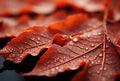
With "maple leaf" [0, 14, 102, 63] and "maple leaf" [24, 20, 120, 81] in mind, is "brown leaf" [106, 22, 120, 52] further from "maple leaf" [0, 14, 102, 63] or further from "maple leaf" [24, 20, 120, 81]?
"maple leaf" [0, 14, 102, 63]

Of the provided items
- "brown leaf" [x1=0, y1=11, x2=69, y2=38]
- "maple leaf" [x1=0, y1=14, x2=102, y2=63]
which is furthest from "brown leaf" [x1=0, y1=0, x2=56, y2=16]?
"maple leaf" [x1=0, y1=14, x2=102, y2=63]

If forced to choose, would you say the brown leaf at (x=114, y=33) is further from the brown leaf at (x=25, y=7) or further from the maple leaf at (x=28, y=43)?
the brown leaf at (x=25, y=7)

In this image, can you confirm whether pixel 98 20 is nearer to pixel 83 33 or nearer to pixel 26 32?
pixel 83 33

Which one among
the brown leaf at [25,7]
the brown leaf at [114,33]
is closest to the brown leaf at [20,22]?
the brown leaf at [25,7]

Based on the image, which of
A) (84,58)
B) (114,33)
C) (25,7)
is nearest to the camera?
(84,58)

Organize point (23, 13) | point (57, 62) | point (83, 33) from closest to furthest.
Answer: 1. point (57, 62)
2. point (83, 33)
3. point (23, 13)

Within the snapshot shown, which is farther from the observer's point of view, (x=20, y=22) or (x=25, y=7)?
(x=25, y=7)

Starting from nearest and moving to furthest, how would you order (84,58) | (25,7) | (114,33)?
(84,58)
(114,33)
(25,7)

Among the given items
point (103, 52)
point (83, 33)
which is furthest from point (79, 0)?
point (103, 52)

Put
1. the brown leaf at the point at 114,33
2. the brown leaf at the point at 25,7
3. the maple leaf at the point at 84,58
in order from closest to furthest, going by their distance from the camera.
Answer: the maple leaf at the point at 84,58
the brown leaf at the point at 114,33
the brown leaf at the point at 25,7

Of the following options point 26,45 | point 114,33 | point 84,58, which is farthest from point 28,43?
point 114,33

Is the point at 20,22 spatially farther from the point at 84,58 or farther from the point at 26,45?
the point at 84,58
